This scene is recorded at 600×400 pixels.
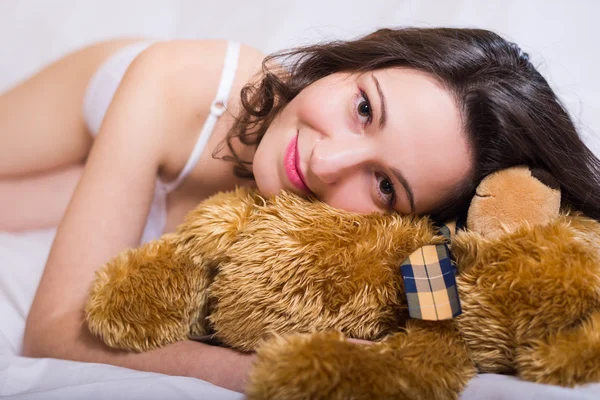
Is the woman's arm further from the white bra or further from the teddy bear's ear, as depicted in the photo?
the teddy bear's ear

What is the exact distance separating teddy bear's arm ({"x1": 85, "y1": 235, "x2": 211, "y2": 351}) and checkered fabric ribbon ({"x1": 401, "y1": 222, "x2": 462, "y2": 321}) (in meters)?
0.36

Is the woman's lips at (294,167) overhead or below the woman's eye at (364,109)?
below

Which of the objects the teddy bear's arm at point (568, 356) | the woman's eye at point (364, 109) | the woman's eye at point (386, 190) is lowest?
the teddy bear's arm at point (568, 356)

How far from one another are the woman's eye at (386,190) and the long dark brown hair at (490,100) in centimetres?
10

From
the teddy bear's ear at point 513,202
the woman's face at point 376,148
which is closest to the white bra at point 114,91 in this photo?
the woman's face at point 376,148

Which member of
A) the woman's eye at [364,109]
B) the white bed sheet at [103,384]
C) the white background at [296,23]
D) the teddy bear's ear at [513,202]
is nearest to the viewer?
the white bed sheet at [103,384]

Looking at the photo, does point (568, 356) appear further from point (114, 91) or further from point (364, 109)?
point (114, 91)

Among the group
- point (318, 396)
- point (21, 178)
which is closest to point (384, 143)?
point (318, 396)

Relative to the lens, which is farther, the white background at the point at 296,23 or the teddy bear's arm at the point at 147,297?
the white background at the point at 296,23

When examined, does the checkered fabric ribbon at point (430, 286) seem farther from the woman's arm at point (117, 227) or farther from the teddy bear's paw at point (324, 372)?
the woman's arm at point (117, 227)

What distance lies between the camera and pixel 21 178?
170cm

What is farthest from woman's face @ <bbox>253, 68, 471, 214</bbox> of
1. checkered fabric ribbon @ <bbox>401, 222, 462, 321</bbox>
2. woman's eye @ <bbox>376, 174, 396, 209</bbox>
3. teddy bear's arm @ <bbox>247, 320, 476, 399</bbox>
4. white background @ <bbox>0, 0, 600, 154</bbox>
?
white background @ <bbox>0, 0, 600, 154</bbox>

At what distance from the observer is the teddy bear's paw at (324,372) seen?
2.38ft

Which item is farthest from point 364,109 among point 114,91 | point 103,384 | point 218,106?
point 114,91
